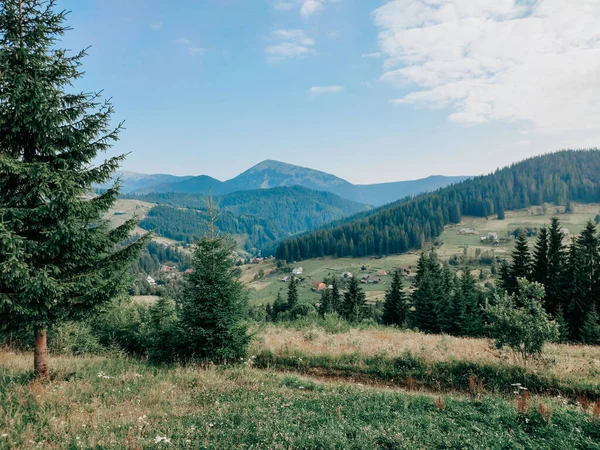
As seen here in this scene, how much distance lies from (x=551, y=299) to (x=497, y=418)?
136 feet

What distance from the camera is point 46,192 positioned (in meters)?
8.62

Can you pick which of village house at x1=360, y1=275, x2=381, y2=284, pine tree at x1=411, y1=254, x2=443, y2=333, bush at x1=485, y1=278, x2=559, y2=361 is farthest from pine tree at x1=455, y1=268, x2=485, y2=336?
village house at x1=360, y1=275, x2=381, y2=284

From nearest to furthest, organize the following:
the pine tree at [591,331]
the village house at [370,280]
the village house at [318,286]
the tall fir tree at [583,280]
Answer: the pine tree at [591,331] < the tall fir tree at [583,280] < the village house at [318,286] < the village house at [370,280]

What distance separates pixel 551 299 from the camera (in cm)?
3891

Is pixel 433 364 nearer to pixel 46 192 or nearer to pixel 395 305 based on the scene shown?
pixel 46 192

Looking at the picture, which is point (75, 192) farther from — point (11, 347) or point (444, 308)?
point (444, 308)

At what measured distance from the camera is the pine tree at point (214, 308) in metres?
12.6

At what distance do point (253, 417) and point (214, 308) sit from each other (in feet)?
18.8

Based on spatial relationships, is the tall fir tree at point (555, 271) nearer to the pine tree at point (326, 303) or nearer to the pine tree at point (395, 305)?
the pine tree at point (395, 305)

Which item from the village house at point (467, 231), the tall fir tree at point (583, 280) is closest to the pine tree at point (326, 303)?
the tall fir tree at point (583, 280)

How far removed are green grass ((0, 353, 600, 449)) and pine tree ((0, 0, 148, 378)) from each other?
2189 mm

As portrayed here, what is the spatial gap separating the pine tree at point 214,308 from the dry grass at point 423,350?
2.45m

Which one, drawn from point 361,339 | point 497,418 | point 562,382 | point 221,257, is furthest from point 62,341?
point 562,382

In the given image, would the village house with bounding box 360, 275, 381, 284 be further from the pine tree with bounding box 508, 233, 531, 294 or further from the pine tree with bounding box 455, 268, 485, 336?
the pine tree with bounding box 508, 233, 531, 294
